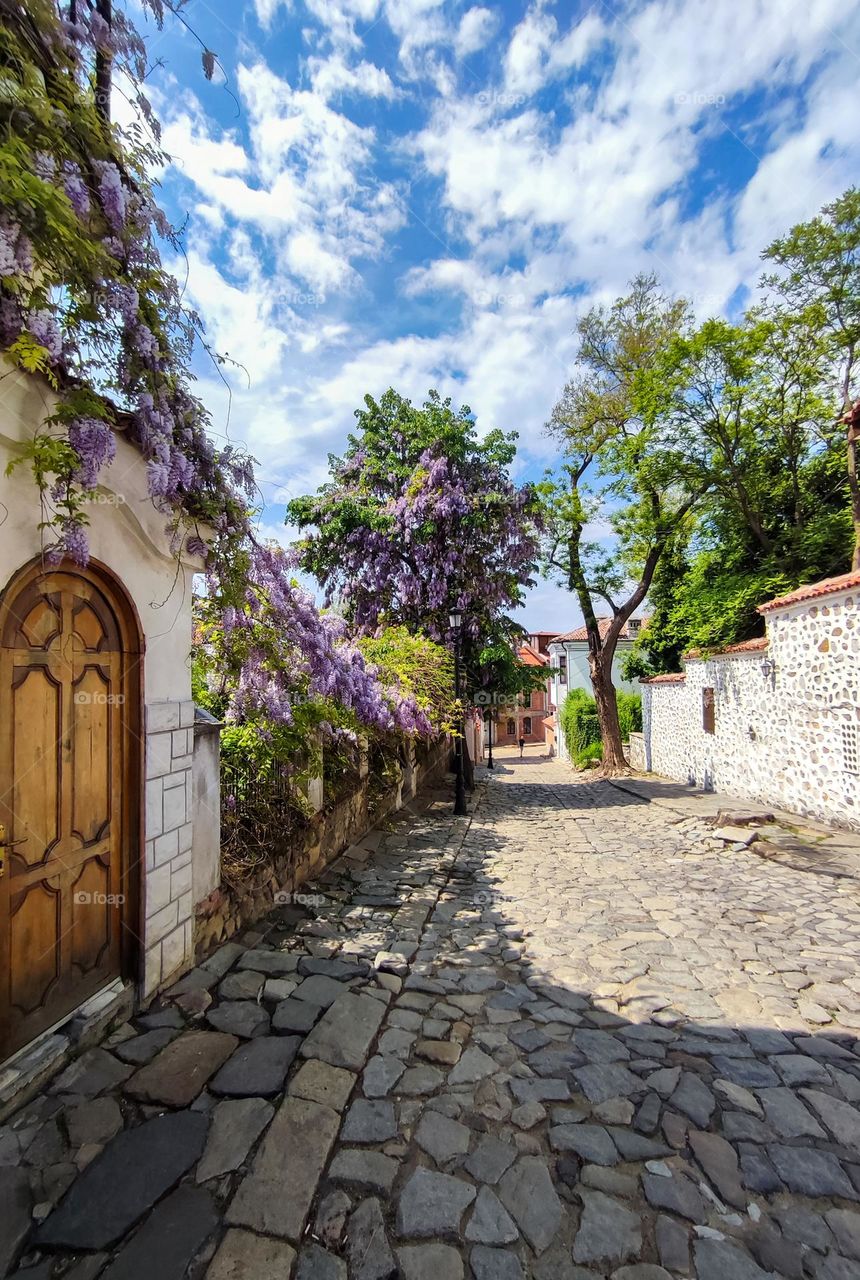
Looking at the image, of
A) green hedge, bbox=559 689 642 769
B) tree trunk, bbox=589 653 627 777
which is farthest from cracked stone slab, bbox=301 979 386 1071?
green hedge, bbox=559 689 642 769

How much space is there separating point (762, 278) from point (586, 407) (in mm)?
4491

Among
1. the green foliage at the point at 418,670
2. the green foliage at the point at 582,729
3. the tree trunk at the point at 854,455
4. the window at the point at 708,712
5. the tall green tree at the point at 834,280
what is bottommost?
the green foliage at the point at 582,729

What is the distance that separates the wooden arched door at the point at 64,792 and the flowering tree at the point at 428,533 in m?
9.07

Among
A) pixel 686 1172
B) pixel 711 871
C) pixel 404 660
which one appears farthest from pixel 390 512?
pixel 686 1172

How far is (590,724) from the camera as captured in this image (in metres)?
21.3

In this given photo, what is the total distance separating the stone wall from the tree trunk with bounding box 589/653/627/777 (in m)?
8.52

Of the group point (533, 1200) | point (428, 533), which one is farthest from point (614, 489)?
point (533, 1200)

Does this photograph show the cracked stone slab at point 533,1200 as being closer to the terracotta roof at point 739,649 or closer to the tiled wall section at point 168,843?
the tiled wall section at point 168,843

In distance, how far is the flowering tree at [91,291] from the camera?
2.01 m

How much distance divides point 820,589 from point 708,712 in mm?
4848

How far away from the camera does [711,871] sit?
5.84 meters

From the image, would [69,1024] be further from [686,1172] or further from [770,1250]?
[770,1250]

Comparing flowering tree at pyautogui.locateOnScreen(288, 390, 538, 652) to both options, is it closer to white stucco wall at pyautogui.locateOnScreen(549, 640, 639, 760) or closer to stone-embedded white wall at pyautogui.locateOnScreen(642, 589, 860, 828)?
stone-embedded white wall at pyautogui.locateOnScreen(642, 589, 860, 828)

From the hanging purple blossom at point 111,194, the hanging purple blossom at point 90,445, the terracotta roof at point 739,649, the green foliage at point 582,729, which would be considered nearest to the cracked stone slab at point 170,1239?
the hanging purple blossom at point 90,445
